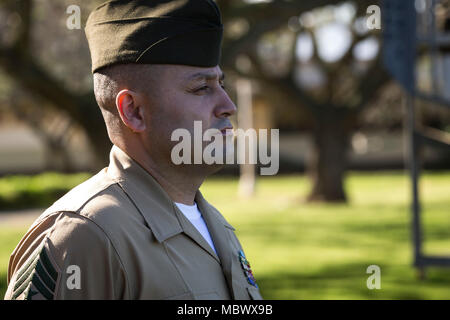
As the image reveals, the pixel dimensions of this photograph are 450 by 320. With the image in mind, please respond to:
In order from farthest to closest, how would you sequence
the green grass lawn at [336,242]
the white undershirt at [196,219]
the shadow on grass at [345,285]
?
the green grass lawn at [336,242] → the shadow on grass at [345,285] → the white undershirt at [196,219]

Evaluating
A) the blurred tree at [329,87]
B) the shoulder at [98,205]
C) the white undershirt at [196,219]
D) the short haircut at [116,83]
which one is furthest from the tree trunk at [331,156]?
the shoulder at [98,205]

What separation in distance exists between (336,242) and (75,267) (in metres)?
9.72

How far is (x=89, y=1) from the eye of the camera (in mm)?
12133

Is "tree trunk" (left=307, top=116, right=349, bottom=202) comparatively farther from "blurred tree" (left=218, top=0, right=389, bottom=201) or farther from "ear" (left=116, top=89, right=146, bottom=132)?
"ear" (left=116, top=89, right=146, bottom=132)

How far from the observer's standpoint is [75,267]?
1.51m

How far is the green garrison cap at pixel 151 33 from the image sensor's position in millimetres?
1748

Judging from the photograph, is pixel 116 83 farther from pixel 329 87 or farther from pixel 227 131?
pixel 329 87

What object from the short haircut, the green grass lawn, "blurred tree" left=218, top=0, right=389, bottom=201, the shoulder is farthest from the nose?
"blurred tree" left=218, top=0, right=389, bottom=201

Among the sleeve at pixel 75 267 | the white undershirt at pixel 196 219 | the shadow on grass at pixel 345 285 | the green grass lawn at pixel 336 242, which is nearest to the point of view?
the sleeve at pixel 75 267

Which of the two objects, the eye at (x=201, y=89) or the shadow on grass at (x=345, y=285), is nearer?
the eye at (x=201, y=89)

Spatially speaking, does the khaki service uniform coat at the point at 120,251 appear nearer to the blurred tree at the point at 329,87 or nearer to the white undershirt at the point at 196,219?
the white undershirt at the point at 196,219

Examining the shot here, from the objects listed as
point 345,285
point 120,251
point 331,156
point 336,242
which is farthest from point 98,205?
point 331,156
